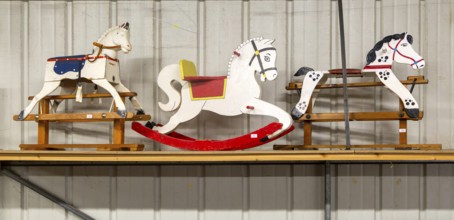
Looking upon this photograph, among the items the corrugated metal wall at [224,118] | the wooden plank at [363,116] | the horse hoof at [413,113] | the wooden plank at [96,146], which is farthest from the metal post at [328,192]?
the wooden plank at [96,146]

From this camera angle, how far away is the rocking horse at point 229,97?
55.2 inches

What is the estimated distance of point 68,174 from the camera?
168cm

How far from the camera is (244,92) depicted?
56.5 inches

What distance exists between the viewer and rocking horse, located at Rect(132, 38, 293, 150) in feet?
4.60

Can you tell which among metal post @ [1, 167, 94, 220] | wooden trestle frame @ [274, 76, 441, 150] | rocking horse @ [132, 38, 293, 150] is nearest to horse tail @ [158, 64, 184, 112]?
rocking horse @ [132, 38, 293, 150]

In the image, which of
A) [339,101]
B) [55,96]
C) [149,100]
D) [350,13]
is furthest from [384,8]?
[55,96]

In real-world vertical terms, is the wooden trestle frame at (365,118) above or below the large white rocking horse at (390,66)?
below

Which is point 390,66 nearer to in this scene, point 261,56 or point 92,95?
point 261,56

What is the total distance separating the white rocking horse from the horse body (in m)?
0.16

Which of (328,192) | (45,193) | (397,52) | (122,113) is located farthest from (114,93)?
(397,52)

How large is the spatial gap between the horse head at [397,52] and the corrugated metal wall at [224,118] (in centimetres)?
18

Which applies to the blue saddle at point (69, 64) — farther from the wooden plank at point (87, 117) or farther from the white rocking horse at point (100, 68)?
the wooden plank at point (87, 117)

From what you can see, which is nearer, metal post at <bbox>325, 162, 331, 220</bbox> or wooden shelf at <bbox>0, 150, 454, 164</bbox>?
wooden shelf at <bbox>0, 150, 454, 164</bbox>

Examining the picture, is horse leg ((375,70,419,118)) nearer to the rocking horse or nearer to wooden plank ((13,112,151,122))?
the rocking horse
